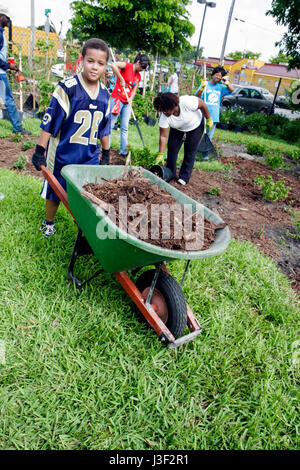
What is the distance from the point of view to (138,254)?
1749 millimetres

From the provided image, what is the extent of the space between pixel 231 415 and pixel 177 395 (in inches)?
13.1

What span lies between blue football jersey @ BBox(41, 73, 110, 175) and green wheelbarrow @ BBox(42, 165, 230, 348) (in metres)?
0.29

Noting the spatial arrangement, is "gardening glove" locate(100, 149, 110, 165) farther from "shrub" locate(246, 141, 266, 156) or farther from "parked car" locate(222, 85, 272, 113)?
"parked car" locate(222, 85, 272, 113)

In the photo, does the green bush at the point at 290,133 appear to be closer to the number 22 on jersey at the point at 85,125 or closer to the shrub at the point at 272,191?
the shrub at the point at 272,191

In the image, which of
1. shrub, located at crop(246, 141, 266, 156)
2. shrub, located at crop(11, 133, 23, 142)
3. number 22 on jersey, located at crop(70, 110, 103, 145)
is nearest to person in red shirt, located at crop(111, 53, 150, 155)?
shrub, located at crop(11, 133, 23, 142)

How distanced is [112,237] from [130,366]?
895 millimetres

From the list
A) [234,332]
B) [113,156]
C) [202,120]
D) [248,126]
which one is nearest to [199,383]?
[234,332]

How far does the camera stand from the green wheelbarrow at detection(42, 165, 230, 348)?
171cm

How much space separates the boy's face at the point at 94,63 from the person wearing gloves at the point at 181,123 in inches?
64.5

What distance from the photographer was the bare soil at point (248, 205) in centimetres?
381

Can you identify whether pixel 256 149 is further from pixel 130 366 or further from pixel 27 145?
pixel 130 366

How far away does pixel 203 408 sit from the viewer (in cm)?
184

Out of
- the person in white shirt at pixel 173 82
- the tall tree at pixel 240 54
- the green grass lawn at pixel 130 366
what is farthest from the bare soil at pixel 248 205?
the tall tree at pixel 240 54

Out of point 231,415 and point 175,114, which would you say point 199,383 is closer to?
point 231,415
